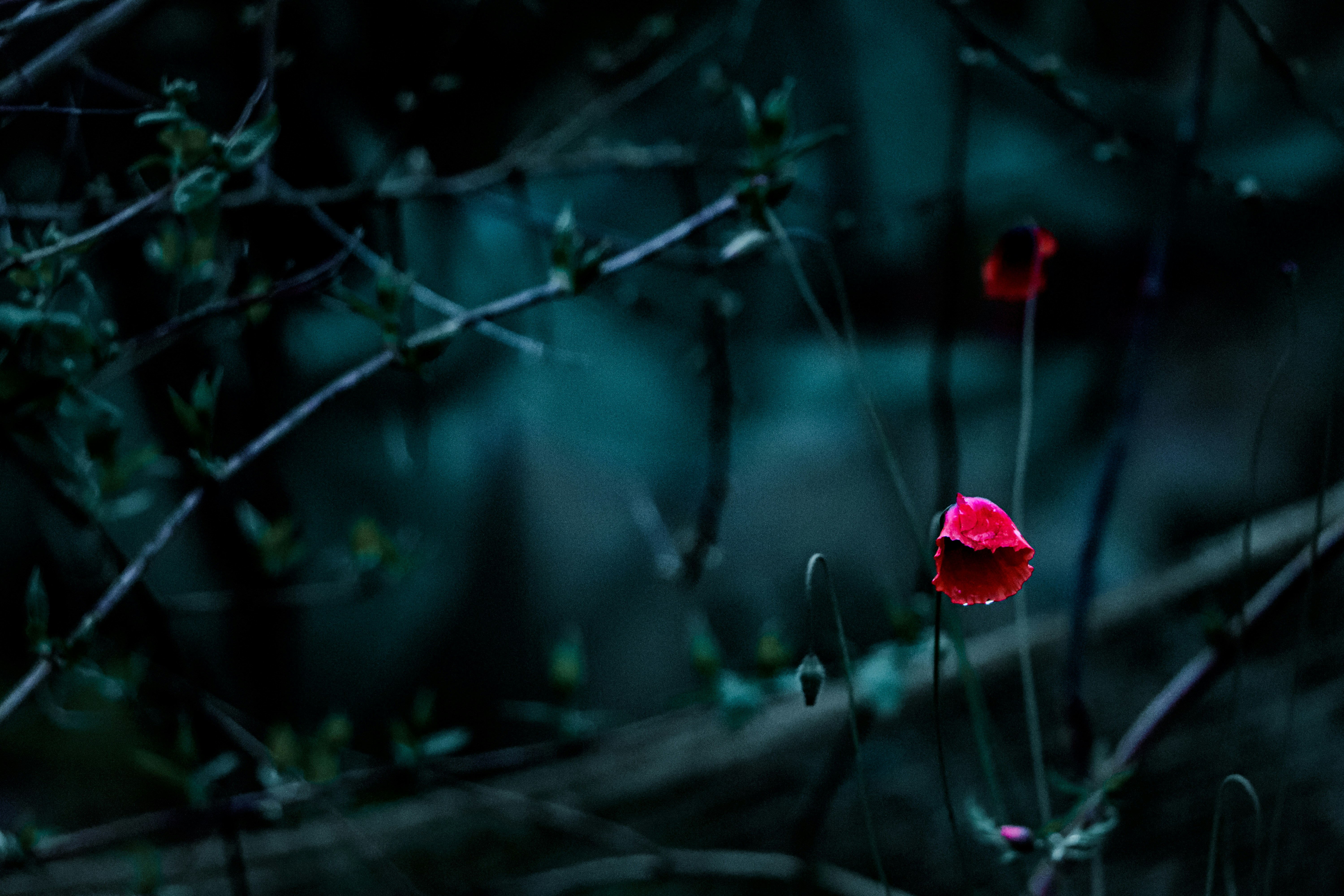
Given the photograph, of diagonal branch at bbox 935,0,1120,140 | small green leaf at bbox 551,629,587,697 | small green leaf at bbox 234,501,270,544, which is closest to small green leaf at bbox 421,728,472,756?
small green leaf at bbox 551,629,587,697

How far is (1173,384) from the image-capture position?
1.21m

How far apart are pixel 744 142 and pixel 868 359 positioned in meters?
0.33

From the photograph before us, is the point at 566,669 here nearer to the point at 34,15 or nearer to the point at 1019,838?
the point at 1019,838

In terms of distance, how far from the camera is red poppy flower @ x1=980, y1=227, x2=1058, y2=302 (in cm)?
49

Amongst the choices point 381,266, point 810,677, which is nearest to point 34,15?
point 381,266

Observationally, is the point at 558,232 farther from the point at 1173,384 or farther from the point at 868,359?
the point at 1173,384

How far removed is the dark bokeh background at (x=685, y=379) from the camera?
103 centimetres

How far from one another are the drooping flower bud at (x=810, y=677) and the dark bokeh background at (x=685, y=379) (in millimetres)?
661

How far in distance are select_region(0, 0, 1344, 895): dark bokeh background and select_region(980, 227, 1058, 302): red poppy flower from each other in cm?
50

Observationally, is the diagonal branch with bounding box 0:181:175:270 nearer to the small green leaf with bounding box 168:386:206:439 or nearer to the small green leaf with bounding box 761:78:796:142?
the small green leaf with bounding box 168:386:206:439

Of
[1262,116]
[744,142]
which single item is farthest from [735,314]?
[1262,116]

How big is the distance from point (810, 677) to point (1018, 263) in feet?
0.90

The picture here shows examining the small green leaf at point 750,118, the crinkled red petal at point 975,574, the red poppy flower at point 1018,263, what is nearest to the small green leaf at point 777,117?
the small green leaf at point 750,118

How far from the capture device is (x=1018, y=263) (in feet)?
1.64
